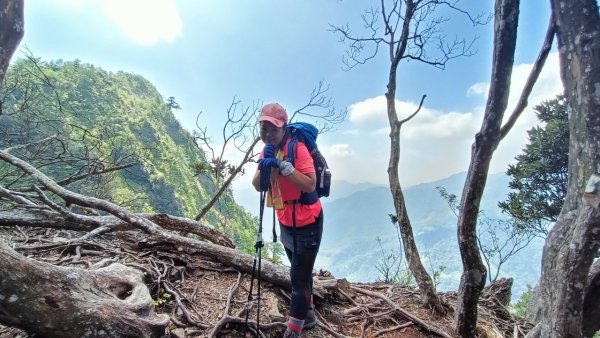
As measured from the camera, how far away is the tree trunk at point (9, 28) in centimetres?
161

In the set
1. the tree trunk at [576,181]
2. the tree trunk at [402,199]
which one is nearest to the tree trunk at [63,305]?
the tree trunk at [576,181]

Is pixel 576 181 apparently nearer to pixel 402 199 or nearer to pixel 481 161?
pixel 481 161

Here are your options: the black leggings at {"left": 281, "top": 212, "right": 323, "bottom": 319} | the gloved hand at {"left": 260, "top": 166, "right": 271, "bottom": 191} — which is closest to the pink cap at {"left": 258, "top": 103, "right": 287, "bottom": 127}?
the gloved hand at {"left": 260, "top": 166, "right": 271, "bottom": 191}

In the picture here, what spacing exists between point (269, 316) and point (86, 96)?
50937 millimetres

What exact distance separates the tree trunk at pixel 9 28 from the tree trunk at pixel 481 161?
344cm

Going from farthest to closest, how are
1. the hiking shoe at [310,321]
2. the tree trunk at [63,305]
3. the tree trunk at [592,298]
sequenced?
the hiking shoe at [310,321] → the tree trunk at [592,298] → the tree trunk at [63,305]

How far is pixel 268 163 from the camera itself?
2803mm

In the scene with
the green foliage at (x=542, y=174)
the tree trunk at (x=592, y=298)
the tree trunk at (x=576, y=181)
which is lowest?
the tree trunk at (x=592, y=298)

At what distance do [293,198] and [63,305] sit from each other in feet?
5.64

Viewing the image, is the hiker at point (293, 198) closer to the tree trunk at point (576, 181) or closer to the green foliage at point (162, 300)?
the green foliage at point (162, 300)

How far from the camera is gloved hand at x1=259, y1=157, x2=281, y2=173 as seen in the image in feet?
9.14

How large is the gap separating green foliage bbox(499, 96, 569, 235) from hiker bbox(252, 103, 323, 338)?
1047 cm

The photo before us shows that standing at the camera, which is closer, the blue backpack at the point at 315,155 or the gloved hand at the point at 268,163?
the gloved hand at the point at 268,163

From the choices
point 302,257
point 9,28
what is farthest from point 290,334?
point 9,28
